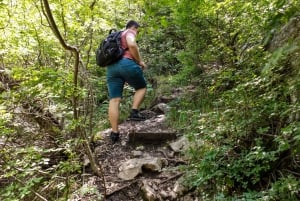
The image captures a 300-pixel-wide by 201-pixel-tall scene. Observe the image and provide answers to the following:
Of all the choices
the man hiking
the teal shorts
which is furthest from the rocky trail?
the teal shorts

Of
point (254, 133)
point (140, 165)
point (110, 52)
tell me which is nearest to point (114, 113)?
point (110, 52)

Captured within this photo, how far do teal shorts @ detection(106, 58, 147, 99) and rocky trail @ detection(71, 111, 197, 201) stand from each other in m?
0.69

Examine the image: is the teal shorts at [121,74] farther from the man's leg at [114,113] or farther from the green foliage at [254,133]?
the green foliage at [254,133]

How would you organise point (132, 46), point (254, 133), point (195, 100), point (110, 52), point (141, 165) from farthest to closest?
point (195, 100) < point (132, 46) < point (110, 52) < point (141, 165) < point (254, 133)

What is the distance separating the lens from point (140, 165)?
3.66 meters

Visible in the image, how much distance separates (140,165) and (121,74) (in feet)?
4.95

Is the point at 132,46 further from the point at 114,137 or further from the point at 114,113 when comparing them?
the point at 114,137

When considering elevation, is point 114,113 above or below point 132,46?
below

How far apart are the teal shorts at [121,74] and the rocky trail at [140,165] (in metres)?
0.69

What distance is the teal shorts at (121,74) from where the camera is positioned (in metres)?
4.43

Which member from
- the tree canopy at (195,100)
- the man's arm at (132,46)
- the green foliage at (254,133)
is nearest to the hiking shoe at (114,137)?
the tree canopy at (195,100)

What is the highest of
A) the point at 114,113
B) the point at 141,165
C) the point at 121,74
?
the point at 121,74

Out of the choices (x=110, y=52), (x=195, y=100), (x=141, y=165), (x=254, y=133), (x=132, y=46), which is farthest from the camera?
(x=195, y=100)

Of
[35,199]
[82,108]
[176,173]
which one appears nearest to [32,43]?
[82,108]
